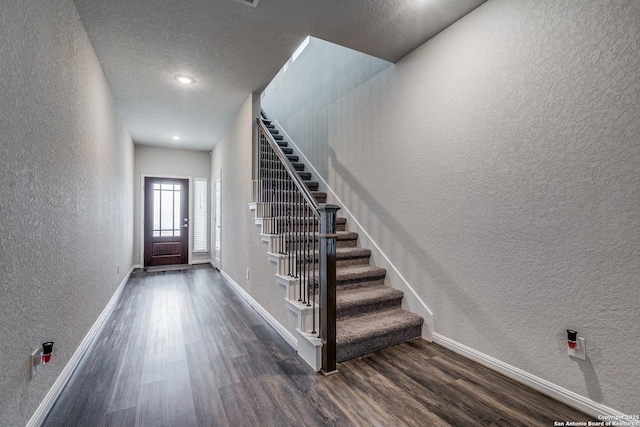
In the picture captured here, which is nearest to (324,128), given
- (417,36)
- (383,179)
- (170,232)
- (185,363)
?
(383,179)

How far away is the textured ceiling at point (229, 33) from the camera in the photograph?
2.13 metres

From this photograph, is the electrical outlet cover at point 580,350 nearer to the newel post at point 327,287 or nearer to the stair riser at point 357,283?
the newel post at point 327,287

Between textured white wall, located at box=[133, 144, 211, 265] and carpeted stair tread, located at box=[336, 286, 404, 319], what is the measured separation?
16.0 feet

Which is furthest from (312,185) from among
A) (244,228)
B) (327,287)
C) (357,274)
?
(327,287)

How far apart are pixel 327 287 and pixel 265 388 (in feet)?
2.46

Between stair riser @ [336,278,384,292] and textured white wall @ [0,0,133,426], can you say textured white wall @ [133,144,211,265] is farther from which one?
stair riser @ [336,278,384,292]

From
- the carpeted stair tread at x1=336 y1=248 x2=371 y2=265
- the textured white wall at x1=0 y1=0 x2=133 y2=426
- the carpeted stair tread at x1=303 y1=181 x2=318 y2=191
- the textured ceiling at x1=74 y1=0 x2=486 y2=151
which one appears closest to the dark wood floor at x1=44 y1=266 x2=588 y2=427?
the textured white wall at x1=0 y1=0 x2=133 y2=426

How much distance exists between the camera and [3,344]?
1.23 m

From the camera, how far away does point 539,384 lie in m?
1.81

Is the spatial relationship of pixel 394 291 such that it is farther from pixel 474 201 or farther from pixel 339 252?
pixel 474 201

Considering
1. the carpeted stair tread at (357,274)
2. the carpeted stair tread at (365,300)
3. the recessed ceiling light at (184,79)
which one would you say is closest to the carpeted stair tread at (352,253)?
the carpeted stair tread at (357,274)

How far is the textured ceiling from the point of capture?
213 cm

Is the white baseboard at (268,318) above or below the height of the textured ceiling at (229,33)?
below

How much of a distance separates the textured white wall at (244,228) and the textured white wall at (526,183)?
1.27 metres
